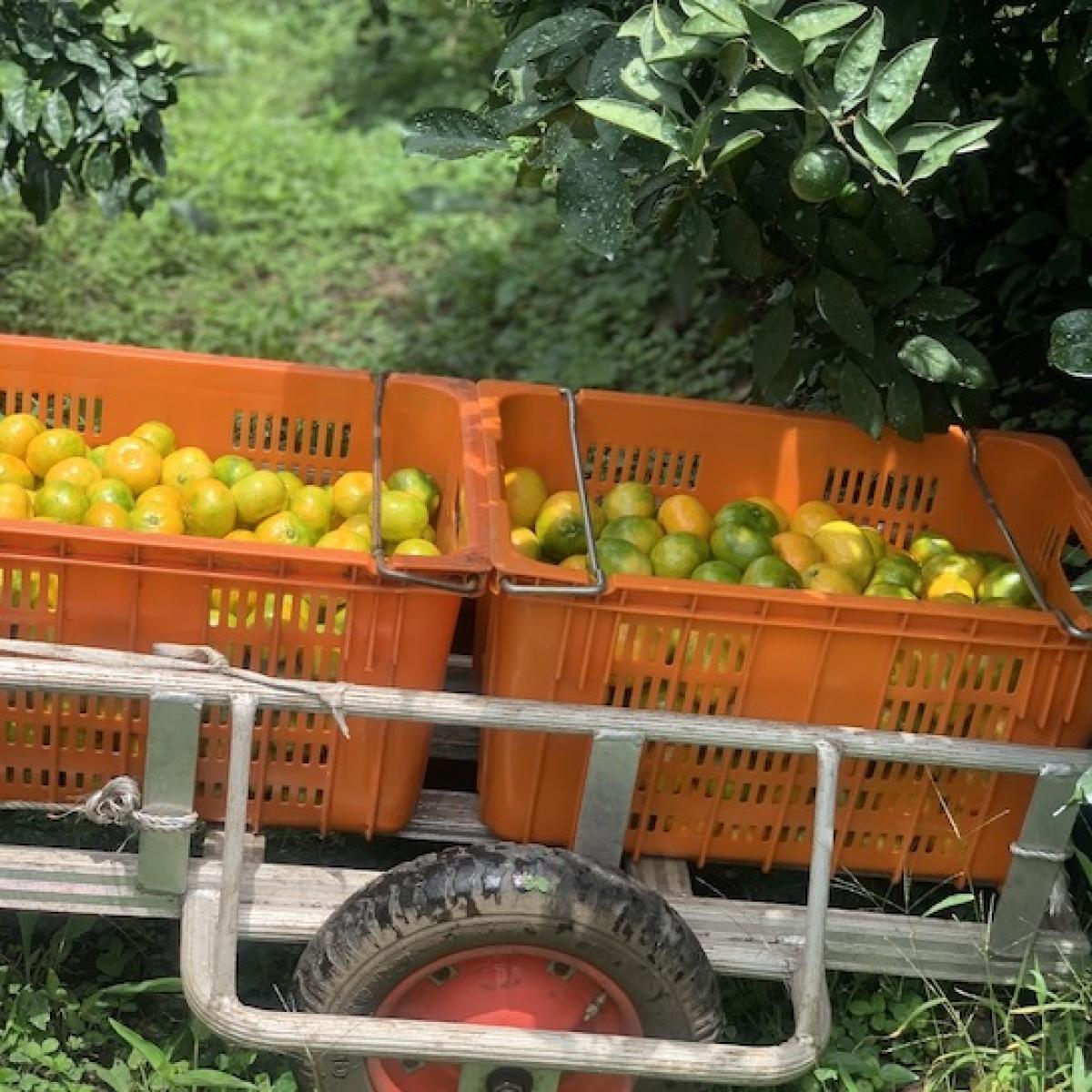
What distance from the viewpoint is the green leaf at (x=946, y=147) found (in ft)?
8.00

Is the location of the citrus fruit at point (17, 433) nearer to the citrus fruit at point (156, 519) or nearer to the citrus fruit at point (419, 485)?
the citrus fruit at point (156, 519)

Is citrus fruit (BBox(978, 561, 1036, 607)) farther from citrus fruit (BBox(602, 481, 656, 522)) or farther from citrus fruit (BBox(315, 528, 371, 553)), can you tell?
citrus fruit (BBox(315, 528, 371, 553))

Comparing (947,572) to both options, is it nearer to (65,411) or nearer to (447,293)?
(65,411)

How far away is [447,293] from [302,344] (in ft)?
2.17

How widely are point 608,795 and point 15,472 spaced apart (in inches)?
48.6

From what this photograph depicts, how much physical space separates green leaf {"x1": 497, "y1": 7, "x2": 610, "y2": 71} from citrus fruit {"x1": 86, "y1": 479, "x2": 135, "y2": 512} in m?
1.01

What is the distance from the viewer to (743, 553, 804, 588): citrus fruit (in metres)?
2.89

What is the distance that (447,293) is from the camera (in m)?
5.91

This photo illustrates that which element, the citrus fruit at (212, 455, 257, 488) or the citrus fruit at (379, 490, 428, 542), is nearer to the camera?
the citrus fruit at (379, 490, 428, 542)

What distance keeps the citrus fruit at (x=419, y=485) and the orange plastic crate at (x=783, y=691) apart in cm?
18

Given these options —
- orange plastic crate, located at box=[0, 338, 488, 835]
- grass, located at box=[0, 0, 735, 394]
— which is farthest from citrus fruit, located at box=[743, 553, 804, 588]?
grass, located at box=[0, 0, 735, 394]

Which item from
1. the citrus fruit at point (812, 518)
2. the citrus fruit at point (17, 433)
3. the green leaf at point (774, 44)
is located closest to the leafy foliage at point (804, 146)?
the green leaf at point (774, 44)

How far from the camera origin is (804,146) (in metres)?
2.57

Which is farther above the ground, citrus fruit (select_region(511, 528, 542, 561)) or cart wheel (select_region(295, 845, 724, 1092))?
citrus fruit (select_region(511, 528, 542, 561))
